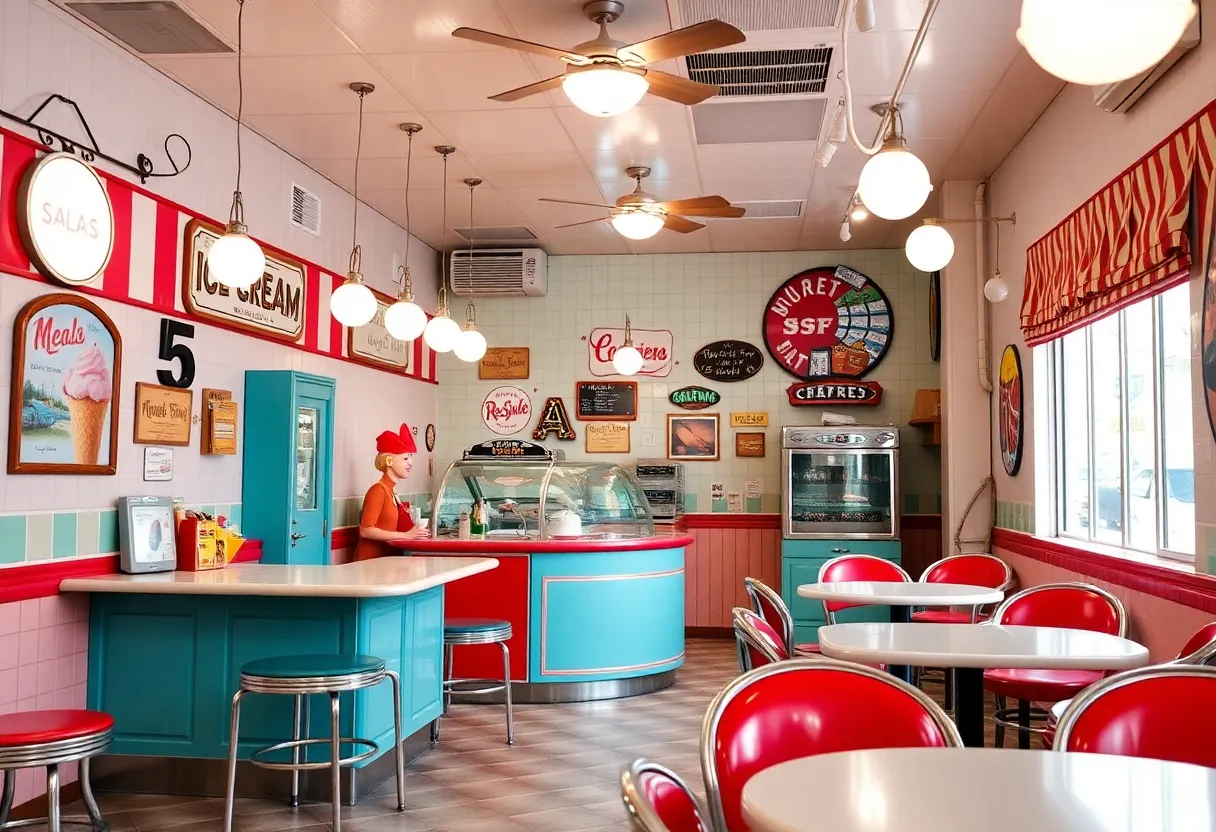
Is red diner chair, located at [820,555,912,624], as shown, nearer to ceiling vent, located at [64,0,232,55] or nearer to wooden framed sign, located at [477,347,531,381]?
ceiling vent, located at [64,0,232,55]

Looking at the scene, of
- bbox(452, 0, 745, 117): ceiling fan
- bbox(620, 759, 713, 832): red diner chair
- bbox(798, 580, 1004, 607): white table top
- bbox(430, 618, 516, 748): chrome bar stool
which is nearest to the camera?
bbox(620, 759, 713, 832): red diner chair

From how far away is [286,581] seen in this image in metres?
4.36

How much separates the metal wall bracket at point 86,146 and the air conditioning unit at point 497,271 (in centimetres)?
374

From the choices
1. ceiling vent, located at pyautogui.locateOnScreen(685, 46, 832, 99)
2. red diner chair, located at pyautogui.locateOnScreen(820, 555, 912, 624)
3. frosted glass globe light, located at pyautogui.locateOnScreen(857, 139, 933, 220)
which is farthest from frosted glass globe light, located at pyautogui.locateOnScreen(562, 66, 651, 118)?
red diner chair, located at pyautogui.locateOnScreen(820, 555, 912, 624)

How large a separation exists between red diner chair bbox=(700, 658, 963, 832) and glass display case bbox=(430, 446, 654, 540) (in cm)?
429

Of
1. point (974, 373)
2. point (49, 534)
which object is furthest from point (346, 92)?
point (974, 373)

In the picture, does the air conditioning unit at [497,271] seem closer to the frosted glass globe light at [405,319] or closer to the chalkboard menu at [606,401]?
the chalkboard menu at [606,401]

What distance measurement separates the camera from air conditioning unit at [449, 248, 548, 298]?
9023mm

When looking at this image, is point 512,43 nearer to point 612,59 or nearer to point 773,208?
point 612,59

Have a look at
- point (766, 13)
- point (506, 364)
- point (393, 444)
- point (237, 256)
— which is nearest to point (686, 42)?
point (766, 13)

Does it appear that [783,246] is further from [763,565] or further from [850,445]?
[763,565]

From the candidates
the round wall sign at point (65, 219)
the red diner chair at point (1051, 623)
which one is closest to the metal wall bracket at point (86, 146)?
the round wall sign at point (65, 219)

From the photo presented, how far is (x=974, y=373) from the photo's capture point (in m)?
7.20

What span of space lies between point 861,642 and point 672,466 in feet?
18.8
